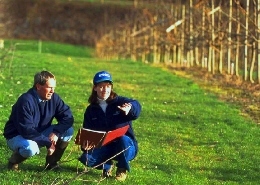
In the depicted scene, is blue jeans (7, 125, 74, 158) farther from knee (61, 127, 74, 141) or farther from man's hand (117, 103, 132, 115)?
man's hand (117, 103, 132, 115)

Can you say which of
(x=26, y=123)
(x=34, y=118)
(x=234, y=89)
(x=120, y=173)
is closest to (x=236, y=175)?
(x=120, y=173)

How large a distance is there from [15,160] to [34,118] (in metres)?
0.59

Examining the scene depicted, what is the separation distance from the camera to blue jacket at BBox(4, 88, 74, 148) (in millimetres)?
9844

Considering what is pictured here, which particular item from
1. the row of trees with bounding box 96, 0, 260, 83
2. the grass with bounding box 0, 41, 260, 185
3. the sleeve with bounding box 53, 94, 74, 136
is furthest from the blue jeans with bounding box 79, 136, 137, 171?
the row of trees with bounding box 96, 0, 260, 83

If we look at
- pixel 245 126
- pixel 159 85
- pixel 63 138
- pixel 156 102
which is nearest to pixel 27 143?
pixel 63 138

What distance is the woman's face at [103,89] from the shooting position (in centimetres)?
1002

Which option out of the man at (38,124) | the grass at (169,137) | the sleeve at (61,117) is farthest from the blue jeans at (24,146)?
the sleeve at (61,117)

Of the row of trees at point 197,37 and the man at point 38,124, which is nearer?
the man at point 38,124

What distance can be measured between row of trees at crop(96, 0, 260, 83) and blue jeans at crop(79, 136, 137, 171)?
12819 millimetres

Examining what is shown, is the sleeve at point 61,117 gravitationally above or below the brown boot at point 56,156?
above

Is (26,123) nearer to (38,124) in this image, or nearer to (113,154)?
(38,124)

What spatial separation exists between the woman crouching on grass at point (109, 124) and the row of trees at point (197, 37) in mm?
12826

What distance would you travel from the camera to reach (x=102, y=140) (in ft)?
32.4

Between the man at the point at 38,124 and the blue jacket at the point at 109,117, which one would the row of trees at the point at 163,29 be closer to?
A: the blue jacket at the point at 109,117
